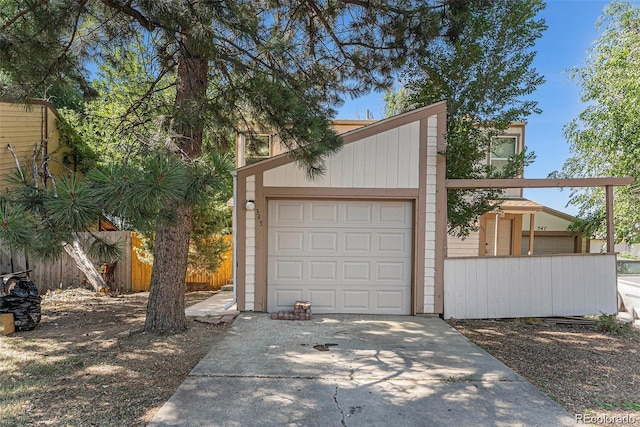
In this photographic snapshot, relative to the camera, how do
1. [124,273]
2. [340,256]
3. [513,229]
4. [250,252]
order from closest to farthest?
[250,252]
[340,256]
[124,273]
[513,229]

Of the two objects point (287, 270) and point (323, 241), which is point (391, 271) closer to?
point (323, 241)

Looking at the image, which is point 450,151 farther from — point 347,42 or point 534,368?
point 534,368

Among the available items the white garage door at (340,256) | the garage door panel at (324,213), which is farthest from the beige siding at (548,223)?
the garage door panel at (324,213)

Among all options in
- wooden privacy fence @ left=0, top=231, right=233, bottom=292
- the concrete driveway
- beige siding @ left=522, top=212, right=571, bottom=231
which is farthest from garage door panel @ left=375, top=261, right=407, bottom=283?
beige siding @ left=522, top=212, right=571, bottom=231

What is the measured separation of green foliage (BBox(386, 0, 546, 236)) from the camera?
6.19 meters

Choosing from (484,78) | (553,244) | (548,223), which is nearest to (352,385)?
(484,78)

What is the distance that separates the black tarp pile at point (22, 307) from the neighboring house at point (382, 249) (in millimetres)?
3073

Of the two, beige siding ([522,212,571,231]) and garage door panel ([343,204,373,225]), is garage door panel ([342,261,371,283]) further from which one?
beige siding ([522,212,571,231])

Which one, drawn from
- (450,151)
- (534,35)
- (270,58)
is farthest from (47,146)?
(534,35)

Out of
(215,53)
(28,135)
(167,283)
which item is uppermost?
(28,135)

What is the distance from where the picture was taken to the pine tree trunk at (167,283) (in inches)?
190

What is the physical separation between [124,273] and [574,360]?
948cm

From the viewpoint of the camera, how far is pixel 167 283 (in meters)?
4.85

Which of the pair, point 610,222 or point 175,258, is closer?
point 175,258
